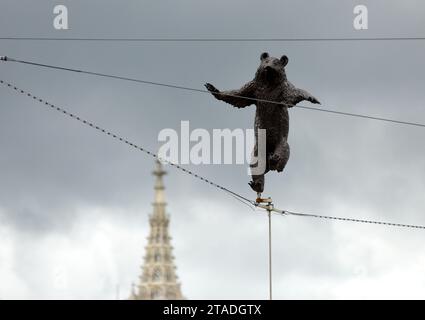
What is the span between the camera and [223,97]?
116 feet

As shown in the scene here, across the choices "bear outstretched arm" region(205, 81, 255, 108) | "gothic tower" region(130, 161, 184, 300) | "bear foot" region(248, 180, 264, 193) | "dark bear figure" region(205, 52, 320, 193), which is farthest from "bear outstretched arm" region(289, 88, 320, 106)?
"gothic tower" region(130, 161, 184, 300)

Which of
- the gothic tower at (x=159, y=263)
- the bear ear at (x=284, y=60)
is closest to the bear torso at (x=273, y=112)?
the bear ear at (x=284, y=60)

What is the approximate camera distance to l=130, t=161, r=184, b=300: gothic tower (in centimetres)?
19112

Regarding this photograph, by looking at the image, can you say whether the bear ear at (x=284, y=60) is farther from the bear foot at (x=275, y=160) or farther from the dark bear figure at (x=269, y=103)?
the bear foot at (x=275, y=160)

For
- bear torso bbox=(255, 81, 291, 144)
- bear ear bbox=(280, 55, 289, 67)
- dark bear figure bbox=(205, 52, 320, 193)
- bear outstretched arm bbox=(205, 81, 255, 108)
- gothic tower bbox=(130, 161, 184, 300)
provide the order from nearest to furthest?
bear ear bbox=(280, 55, 289, 67) < dark bear figure bbox=(205, 52, 320, 193) < bear torso bbox=(255, 81, 291, 144) < bear outstretched arm bbox=(205, 81, 255, 108) < gothic tower bbox=(130, 161, 184, 300)

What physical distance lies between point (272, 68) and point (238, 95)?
134cm

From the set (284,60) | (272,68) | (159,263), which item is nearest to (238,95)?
(272,68)

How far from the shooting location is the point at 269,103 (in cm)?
3516

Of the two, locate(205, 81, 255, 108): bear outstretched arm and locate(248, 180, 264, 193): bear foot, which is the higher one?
locate(205, 81, 255, 108): bear outstretched arm

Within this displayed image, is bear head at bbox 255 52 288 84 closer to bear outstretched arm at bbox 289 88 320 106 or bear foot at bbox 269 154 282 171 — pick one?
bear outstretched arm at bbox 289 88 320 106

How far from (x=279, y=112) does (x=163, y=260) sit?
6370 inches
